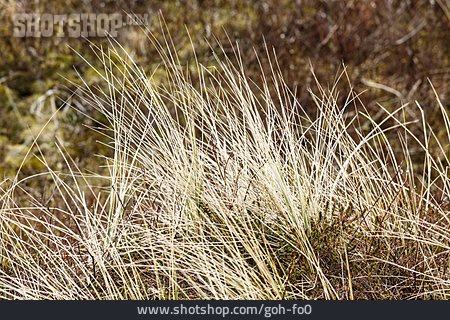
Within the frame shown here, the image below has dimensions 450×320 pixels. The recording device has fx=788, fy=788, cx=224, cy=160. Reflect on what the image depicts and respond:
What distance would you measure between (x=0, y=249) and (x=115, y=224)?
474 mm

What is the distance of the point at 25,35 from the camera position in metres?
5.84

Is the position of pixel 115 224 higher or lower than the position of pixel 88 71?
lower

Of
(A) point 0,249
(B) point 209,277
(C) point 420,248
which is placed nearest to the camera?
(B) point 209,277

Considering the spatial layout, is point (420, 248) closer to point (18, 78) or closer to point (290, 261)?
point (290, 261)

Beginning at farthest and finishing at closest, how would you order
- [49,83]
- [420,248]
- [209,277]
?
[49,83]
[420,248]
[209,277]

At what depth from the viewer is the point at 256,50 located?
5.52 m

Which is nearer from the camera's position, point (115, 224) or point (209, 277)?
point (209, 277)

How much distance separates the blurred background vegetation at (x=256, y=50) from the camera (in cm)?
526

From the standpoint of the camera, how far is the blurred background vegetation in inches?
207

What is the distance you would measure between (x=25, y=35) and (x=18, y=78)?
0.39 metres
